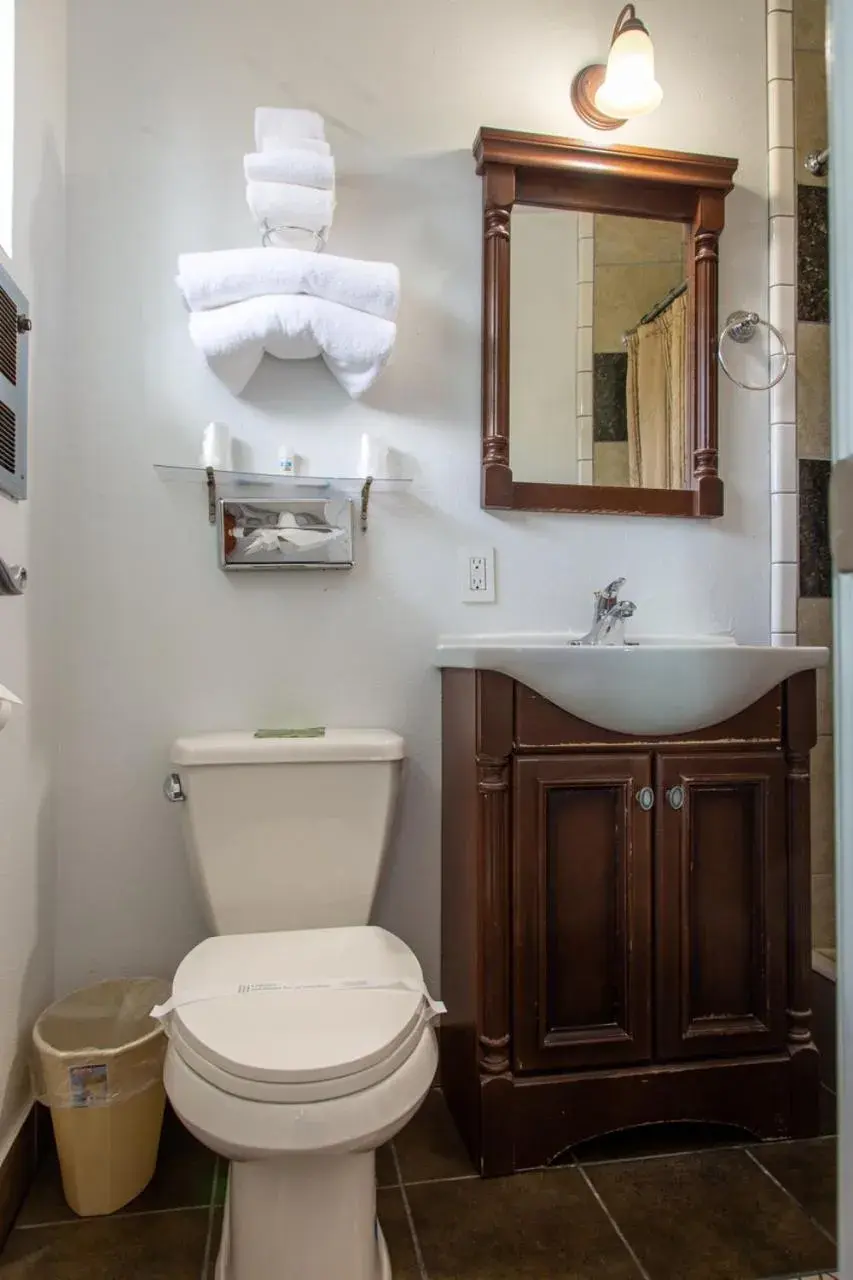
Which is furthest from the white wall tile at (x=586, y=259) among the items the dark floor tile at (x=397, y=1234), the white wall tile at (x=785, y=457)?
the dark floor tile at (x=397, y=1234)

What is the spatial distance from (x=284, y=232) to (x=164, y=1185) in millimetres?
1739

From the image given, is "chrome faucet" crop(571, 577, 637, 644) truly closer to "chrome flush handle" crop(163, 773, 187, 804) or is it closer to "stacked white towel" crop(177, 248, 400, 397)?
"stacked white towel" crop(177, 248, 400, 397)

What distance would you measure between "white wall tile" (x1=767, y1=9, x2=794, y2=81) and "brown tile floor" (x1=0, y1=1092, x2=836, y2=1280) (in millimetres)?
2296

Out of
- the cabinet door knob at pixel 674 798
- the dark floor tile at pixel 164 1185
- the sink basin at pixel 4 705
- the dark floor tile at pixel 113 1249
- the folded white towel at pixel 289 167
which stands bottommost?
the dark floor tile at pixel 164 1185

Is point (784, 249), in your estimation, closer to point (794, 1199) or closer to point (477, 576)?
point (477, 576)

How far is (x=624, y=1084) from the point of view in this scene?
1.36 meters

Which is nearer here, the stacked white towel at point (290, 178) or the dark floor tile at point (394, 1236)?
the dark floor tile at point (394, 1236)

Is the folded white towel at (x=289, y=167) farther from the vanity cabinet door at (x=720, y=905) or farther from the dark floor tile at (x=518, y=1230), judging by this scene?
the dark floor tile at (x=518, y=1230)

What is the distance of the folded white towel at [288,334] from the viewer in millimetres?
1459

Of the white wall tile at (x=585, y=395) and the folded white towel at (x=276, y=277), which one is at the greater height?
the folded white towel at (x=276, y=277)

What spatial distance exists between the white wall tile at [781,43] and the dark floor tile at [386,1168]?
2.45 metres

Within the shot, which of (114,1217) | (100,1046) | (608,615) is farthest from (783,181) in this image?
(114,1217)

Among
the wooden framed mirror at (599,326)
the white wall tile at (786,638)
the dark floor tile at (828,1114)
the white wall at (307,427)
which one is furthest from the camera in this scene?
the white wall tile at (786,638)

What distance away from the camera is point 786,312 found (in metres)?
1.81
